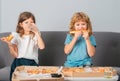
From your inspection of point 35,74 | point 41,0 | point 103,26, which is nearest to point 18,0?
point 41,0

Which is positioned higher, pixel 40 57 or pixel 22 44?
pixel 22 44

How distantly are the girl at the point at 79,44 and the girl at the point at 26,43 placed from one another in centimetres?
23

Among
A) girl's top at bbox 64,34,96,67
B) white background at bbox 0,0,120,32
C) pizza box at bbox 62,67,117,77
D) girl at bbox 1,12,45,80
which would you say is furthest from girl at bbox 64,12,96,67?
white background at bbox 0,0,120,32

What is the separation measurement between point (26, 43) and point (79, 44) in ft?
1.36

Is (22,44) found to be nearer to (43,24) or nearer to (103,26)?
(43,24)

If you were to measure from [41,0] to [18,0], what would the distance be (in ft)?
0.71

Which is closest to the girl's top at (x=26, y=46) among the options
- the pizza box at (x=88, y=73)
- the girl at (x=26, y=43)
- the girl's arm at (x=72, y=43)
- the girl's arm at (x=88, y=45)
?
the girl at (x=26, y=43)

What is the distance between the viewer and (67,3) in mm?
2746

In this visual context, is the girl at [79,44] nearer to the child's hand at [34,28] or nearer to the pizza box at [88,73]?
the child's hand at [34,28]

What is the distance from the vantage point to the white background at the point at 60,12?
2748 mm

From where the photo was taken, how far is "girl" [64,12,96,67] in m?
2.17

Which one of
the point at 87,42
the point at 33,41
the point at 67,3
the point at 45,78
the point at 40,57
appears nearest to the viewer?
the point at 45,78

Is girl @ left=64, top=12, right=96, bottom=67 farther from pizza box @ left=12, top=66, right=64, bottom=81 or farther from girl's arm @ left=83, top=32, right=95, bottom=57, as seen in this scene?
pizza box @ left=12, top=66, right=64, bottom=81

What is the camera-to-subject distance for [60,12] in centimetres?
276
